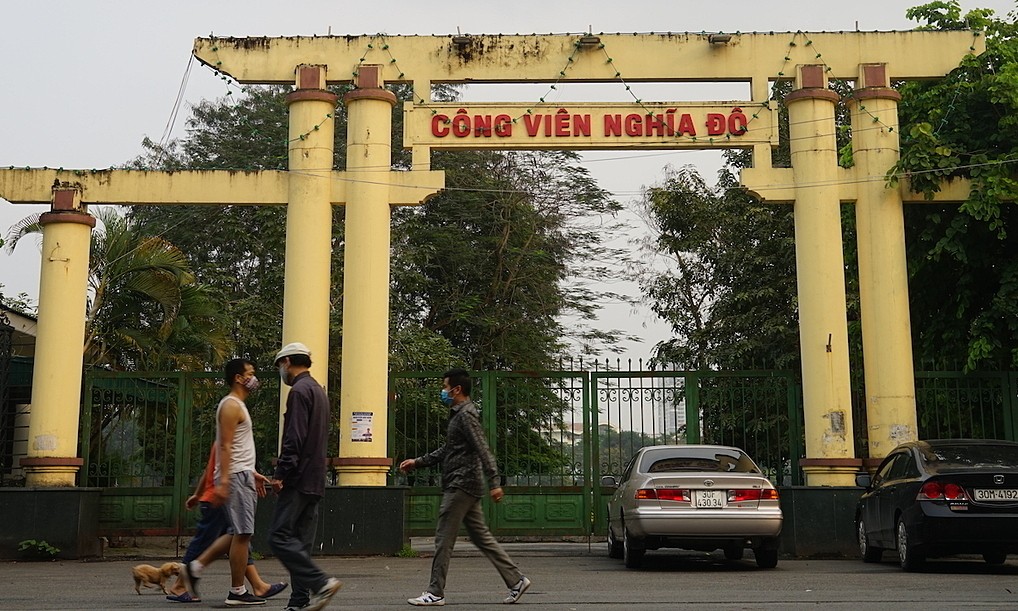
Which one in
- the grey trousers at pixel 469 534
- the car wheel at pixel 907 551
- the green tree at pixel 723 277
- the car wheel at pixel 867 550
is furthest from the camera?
the green tree at pixel 723 277

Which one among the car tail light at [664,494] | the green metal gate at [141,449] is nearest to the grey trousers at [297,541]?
the car tail light at [664,494]

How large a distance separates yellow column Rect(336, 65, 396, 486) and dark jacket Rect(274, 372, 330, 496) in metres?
6.62

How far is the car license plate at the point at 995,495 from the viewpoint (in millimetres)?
11398

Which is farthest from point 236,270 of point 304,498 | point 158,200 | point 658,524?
point 304,498

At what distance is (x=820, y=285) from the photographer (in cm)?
1516

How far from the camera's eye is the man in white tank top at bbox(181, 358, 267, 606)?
8695mm

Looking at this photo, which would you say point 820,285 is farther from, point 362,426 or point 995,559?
point 362,426

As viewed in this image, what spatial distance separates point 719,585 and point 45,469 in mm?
9023

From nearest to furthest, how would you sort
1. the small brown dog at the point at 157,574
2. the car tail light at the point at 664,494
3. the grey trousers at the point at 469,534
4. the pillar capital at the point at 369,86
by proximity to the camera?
the grey trousers at the point at 469,534, the small brown dog at the point at 157,574, the car tail light at the point at 664,494, the pillar capital at the point at 369,86

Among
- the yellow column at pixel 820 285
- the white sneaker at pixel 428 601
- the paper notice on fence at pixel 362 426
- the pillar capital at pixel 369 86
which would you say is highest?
the pillar capital at pixel 369 86

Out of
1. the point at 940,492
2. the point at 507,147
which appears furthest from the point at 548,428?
the point at 940,492

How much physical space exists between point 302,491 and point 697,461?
5781mm

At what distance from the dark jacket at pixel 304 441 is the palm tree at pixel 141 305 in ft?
32.9

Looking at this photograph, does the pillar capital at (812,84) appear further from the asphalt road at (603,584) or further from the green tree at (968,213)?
the asphalt road at (603,584)
